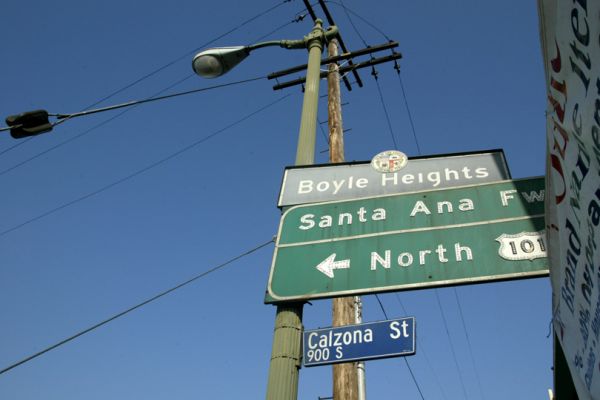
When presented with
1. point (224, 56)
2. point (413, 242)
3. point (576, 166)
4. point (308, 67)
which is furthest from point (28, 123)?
point (576, 166)

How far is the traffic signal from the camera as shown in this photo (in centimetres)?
529

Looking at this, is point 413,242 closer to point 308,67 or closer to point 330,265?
point 330,265

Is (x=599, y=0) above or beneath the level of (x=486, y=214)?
beneath

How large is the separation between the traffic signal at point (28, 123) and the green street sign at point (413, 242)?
2.94 metres

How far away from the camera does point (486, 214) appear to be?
374 cm

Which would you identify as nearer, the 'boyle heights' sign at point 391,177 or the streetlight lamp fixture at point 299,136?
the streetlight lamp fixture at point 299,136

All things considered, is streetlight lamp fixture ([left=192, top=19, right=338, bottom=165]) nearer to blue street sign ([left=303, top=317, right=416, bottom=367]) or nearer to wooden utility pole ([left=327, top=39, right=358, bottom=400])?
wooden utility pole ([left=327, top=39, right=358, bottom=400])

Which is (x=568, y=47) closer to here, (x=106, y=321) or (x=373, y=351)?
(x=373, y=351)

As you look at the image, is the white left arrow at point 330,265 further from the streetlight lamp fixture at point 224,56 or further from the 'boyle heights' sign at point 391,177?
the streetlight lamp fixture at point 224,56

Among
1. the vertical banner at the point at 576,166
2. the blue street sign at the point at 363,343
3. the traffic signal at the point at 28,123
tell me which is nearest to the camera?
the vertical banner at the point at 576,166

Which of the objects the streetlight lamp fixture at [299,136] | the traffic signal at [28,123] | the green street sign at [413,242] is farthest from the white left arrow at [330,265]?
the traffic signal at [28,123]

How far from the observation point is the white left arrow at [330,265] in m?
3.71

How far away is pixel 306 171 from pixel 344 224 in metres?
0.81

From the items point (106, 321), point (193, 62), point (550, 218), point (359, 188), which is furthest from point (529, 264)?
point (193, 62)
